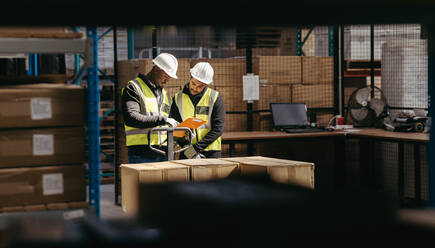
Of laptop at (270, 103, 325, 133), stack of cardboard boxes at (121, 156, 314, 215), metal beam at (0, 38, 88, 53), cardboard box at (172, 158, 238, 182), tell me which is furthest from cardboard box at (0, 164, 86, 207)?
laptop at (270, 103, 325, 133)

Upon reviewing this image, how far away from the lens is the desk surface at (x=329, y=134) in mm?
6891

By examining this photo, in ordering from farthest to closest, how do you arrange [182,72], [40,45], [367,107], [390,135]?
1. [367,107]
2. [182,72]
3. [390,135]
4. [40,45]

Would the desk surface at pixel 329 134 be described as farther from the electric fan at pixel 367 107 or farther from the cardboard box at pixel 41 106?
the cardboard box at pixel 41 106

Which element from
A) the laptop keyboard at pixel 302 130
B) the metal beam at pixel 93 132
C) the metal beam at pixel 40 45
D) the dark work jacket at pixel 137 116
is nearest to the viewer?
the metal beam at pixel 40 45

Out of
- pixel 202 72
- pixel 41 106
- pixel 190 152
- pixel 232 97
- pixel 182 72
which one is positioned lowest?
pixel 190 152

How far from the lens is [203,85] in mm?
5934

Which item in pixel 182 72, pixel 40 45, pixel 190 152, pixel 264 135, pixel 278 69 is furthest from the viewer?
pixel 278 69

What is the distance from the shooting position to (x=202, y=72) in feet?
19.1

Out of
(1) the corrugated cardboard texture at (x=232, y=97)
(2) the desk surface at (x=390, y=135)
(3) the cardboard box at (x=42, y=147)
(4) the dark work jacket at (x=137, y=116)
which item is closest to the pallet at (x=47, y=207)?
(3) the cardboard box at (x=42, y=147)

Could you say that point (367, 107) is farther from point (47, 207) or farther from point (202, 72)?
point (47, 207)

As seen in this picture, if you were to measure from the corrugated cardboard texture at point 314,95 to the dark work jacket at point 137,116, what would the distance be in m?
3.12

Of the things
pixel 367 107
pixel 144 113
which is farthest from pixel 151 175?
pixel 367 107

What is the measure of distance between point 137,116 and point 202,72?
89 cm

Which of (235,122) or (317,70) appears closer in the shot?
(235,122)
